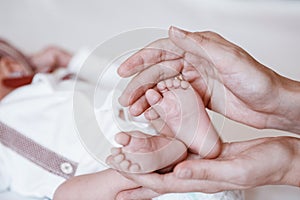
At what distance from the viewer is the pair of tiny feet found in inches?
26.3

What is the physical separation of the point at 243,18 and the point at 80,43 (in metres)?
0.51

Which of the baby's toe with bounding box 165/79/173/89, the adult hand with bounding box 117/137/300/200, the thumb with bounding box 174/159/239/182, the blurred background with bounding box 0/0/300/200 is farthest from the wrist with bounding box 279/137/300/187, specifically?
the blurred background with bounding box 0/0/300/200

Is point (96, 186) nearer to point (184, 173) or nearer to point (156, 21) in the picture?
point (184, 173)

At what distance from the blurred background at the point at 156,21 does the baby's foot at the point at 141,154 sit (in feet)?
2.25

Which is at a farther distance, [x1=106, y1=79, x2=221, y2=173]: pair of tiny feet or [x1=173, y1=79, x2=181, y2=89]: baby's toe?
[x1=173, y1=79, x2=181, y2=89]: baby's toe

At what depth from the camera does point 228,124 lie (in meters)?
1.06

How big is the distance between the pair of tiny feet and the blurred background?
0.60 meters

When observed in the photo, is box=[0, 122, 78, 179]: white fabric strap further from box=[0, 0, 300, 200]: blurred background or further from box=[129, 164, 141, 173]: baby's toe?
box=[0, 0, 300, 200]: blurred background

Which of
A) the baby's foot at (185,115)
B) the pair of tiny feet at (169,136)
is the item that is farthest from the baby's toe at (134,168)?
the baby's foot at (185,115)

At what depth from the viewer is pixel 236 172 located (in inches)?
25.6

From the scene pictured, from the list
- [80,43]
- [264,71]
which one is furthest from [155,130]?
[80,43]

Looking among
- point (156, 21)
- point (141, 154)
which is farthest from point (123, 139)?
point (156, 21)

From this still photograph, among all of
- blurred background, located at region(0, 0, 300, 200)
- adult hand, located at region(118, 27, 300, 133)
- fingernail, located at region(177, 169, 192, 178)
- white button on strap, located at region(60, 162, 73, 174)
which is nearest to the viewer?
fingernail, located at region(177, 169, 192, 178)

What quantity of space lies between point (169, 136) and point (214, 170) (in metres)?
0.14
